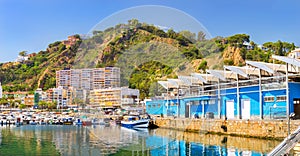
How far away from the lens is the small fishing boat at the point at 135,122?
2288 centimetres

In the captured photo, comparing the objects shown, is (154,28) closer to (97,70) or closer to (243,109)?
(97,70)

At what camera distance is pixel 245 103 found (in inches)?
594

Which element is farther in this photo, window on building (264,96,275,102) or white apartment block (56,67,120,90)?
window on building (264,96,275,102)

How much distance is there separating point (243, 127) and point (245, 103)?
1.26 metres

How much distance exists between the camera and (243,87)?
49.3 ft

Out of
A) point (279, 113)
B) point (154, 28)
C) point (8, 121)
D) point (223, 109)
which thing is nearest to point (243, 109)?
point (223, 109)

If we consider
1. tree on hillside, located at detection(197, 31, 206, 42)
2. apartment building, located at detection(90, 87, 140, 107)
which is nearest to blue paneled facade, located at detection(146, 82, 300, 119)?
tree on hillside, located at detection(197, 31, 206, 42)

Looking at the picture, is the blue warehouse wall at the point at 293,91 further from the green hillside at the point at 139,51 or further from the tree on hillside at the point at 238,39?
the tree on hillside at the point at 238,39

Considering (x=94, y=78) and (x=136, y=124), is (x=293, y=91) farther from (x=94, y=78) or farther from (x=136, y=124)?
(x=136, y=124)

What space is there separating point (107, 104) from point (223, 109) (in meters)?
11.1

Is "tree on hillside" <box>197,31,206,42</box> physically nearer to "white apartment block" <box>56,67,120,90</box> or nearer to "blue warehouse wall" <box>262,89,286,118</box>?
"white apartment block" <box>56,67,120,90</box>

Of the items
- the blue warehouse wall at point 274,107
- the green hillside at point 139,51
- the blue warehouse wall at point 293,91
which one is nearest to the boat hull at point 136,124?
the blue warehouse wall at point 274,107

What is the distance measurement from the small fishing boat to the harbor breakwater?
505 centimetres

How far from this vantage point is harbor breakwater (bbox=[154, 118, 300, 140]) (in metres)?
12.0
